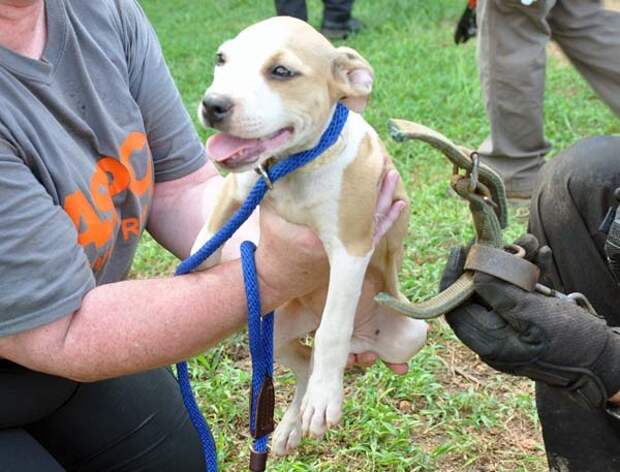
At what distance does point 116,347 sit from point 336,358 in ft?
1.45

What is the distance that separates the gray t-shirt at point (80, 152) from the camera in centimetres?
172

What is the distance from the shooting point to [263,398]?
194cm

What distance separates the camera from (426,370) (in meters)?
3.03

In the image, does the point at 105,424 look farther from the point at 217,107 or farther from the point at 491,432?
the point at 491,432

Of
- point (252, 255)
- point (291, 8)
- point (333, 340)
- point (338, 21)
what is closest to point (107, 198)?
point (252, 255)

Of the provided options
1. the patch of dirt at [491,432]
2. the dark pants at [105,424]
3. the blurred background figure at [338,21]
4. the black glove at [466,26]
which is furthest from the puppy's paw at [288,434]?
the blurred background figure at [338,21]

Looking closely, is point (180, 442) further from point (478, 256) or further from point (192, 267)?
point (478, 256)

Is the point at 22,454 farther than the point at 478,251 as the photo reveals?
Yes

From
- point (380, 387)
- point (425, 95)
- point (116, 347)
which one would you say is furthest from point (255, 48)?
point (425, 95)

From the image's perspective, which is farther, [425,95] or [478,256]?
[425,95]

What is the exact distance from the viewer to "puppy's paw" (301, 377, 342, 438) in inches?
74.7

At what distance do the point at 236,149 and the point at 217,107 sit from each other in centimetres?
9

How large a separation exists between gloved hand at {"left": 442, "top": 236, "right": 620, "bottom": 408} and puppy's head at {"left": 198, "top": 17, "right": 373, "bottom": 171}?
40 centimetres

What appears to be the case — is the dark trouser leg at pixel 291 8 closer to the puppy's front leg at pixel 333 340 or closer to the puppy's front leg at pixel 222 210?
the puppy's front leg at pixel 222 210
